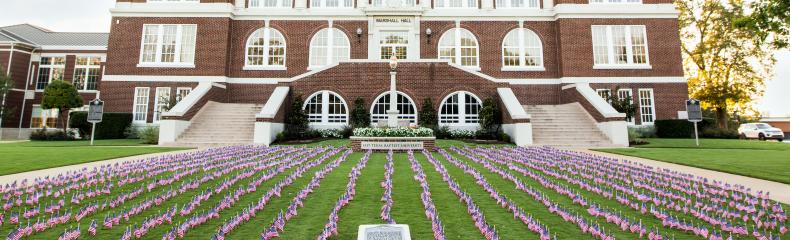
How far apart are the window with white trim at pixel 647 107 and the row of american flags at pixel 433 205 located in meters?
17.8

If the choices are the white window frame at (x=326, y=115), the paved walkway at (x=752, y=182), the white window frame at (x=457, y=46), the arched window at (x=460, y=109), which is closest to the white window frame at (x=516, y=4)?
the white window frame at (x=457, y=46)

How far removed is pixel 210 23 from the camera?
23.8 m

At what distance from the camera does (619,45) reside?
23734 millimetres

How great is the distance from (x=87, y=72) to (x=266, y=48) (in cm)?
1973

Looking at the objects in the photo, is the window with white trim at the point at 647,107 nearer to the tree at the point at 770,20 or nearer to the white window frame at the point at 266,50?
the tree at the point at 770,20

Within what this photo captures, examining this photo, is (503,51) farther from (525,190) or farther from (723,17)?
(525,190)

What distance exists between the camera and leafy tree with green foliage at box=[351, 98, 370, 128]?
19047mm

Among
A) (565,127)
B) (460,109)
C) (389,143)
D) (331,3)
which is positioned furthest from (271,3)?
(565,127)

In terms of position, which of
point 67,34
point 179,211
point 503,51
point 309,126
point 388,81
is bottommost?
point 179,211

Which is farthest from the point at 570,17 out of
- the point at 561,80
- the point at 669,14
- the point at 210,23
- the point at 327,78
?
the point at 210,23

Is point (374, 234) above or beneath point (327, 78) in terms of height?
beneath

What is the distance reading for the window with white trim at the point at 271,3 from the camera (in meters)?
25.0

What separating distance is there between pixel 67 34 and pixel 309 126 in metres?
34.0

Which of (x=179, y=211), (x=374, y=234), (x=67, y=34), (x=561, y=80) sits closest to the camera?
(x=374, y=234)
